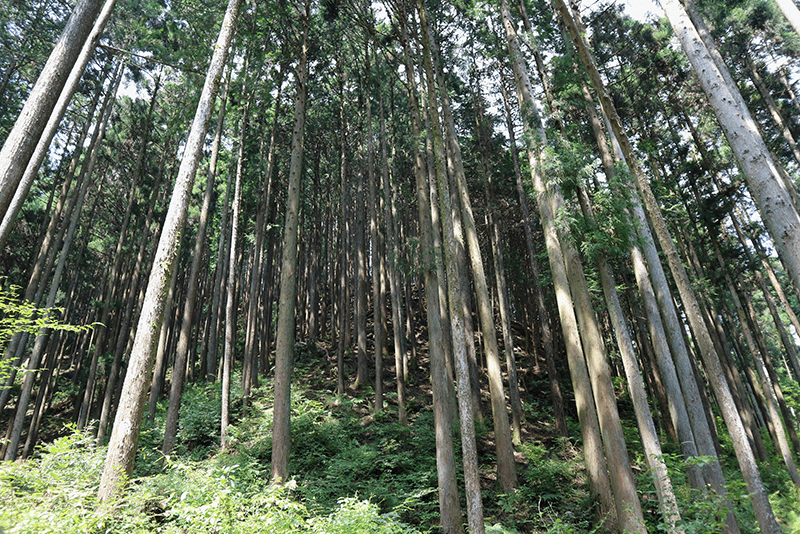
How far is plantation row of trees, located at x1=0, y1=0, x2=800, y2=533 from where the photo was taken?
6.26 metres

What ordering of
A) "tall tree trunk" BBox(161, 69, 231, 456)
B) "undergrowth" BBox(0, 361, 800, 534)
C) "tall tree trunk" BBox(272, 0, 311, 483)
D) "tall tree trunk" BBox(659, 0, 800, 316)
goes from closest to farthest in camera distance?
"tall tree trunk" BBox(659, 0, 800, 316), "undergrowth" BBox(0, 361, 800, 534), "tall tree trunk" BBox(272, 0, 311, 483), "tall tree trunk" BBox(161, 69, 231, 456)

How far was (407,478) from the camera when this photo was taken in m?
9.77

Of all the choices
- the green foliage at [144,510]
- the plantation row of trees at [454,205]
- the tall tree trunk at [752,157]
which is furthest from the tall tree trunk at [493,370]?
the tall tree trunk at [752,157]

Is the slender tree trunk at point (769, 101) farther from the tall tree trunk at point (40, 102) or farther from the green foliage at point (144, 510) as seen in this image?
the tall tree trunk at point (40, 102)

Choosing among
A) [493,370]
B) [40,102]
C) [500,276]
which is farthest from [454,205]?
[40,102]

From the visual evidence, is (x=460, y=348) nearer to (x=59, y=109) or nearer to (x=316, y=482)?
(x=316, y=482)

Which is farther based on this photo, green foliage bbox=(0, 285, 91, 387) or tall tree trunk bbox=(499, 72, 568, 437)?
tall tree trunk bbox=(499, 72, 568, 437)

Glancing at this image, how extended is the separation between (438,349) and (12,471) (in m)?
6.95

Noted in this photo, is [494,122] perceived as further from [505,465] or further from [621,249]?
[505,465]

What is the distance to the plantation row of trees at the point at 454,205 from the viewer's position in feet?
20.5

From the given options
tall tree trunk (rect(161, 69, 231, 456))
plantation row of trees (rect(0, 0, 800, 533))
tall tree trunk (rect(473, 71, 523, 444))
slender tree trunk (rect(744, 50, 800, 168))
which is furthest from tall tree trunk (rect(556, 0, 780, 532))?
slender tree trunk (rect(744, 50, 800, 168))

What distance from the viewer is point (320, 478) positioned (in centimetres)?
998

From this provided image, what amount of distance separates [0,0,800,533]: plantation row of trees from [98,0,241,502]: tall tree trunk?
0.04 metres

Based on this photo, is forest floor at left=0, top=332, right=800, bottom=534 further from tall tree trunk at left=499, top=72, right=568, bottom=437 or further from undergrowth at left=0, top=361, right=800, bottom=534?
tall tree trunk at left=499, top=72, right=568, bottom=437
